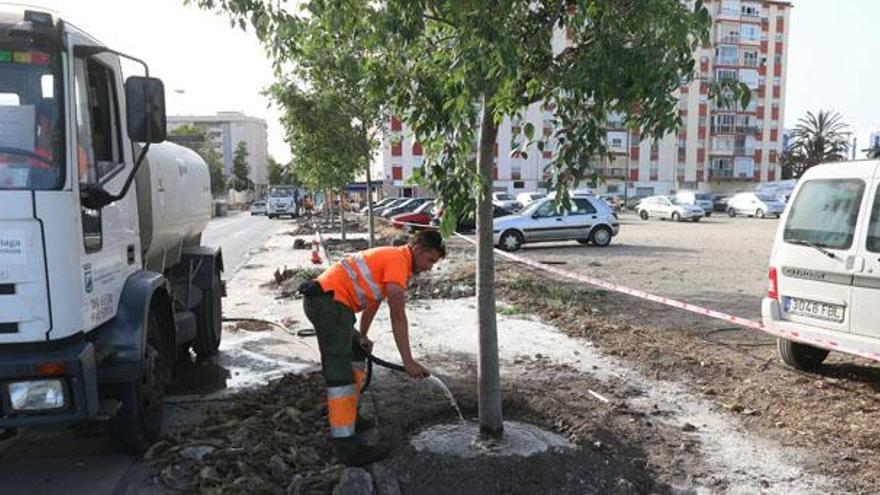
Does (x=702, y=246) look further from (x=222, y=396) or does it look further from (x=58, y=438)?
(x=58, y=438)

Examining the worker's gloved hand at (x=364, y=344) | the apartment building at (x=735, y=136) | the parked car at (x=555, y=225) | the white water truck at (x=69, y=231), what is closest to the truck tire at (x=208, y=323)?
the white water truck at (x=69, y=231)

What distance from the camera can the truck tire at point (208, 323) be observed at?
24.4 feet

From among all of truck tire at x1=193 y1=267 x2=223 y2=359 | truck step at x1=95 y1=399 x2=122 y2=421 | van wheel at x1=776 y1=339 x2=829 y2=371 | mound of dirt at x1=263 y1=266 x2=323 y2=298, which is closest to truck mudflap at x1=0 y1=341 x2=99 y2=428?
truck step at x1=95 y1=399 x2=122 y2=421

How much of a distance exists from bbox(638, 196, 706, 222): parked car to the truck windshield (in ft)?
134

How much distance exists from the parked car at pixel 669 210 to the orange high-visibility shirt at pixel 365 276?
39.6 m

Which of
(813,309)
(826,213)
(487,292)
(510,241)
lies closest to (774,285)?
(813,309)

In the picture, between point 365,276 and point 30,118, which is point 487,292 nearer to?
point 365,276

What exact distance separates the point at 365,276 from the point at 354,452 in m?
1.10

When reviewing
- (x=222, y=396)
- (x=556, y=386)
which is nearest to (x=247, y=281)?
(x=222, y=396)

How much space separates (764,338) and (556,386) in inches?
133

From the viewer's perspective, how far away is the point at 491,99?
13.3 feet

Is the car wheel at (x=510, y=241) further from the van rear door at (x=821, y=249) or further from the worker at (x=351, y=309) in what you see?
the worker at (x=351, y=309)

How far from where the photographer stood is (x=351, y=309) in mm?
4500

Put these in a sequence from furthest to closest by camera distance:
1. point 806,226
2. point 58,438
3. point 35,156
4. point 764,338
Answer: point 764,338, point 806,226, point 58,438, point 35,156
